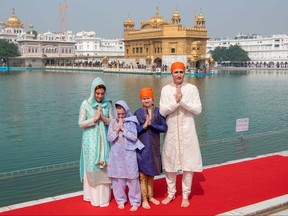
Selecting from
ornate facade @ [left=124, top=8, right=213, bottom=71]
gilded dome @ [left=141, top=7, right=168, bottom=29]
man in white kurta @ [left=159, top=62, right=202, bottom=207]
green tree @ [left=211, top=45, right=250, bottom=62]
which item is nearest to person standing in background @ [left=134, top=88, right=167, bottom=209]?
man in white kurta @ [left=159, top=62, right=202, bottom=207]

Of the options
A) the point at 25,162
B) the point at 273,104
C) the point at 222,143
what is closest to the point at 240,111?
the point at 273,104

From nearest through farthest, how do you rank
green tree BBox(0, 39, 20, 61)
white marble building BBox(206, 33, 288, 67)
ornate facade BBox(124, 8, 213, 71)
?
ornate facade BBox(124, 8, 213, 71) < green tree BBox(0, 39, 20, 61) < white marble building BBox(206, 33, 288, 67)

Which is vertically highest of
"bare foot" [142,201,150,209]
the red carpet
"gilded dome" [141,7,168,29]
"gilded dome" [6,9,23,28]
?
"gilded dome" [6,9,23,28]

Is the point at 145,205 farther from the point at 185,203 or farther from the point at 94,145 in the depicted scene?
the point at 94,145

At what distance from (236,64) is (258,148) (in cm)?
7715

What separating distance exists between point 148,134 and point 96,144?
23.0 inches

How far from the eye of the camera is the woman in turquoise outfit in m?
4.32

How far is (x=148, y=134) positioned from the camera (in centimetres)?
435

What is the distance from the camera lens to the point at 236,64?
83.4 meters

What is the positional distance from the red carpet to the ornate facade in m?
43.1

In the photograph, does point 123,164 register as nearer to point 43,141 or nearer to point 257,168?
point 257,168

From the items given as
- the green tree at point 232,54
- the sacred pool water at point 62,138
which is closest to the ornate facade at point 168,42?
the green tree at point 232,54

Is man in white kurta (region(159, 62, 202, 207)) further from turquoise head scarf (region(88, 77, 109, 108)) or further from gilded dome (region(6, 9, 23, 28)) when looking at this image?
gilded dome (region(6, 9, 23, 28))

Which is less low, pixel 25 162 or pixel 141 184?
pixel 141 184
